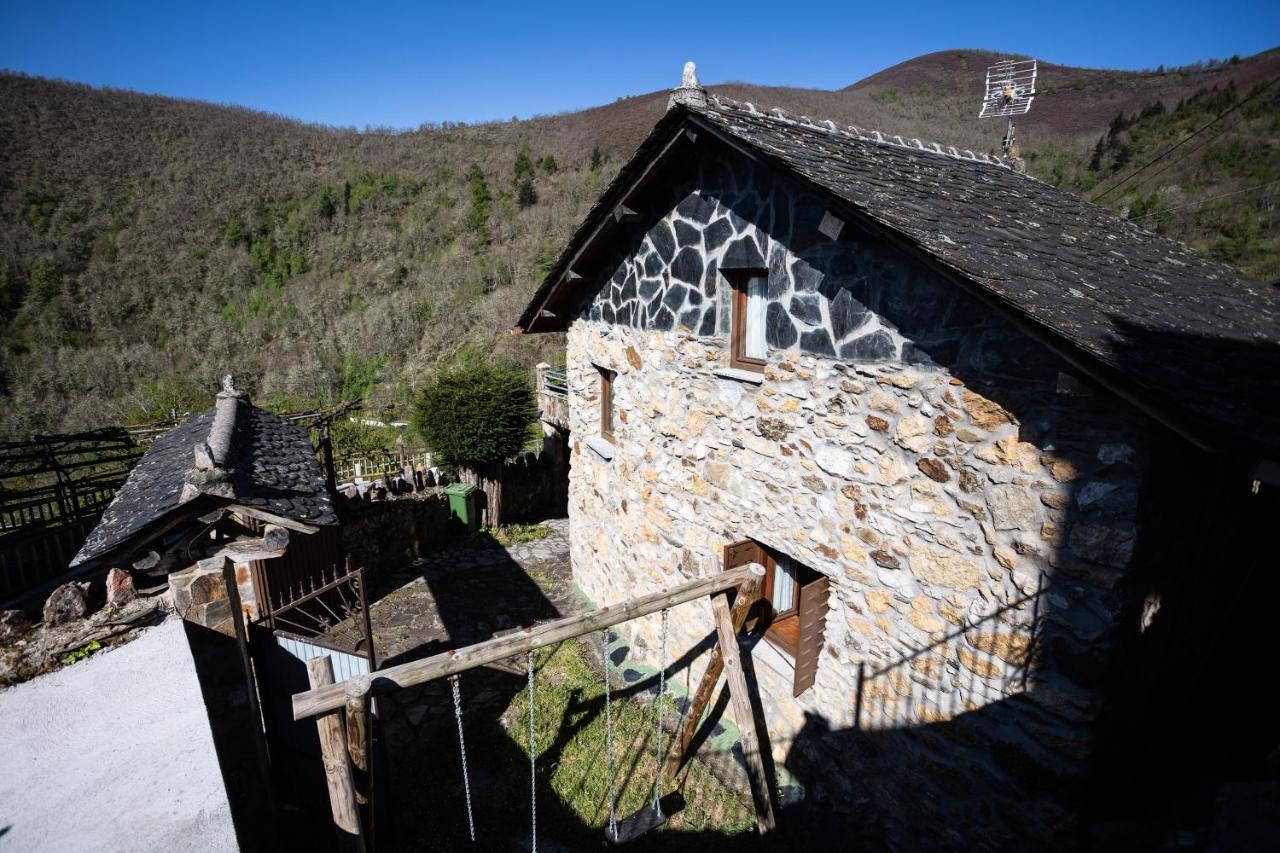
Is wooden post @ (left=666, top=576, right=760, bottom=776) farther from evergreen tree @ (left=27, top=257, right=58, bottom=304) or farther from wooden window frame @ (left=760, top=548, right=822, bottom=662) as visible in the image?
evergreen tree @ (left=27, top=257, right=58, bottom=304)

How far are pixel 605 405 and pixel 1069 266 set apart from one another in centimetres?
572

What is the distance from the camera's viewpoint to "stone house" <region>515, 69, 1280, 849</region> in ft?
11.0

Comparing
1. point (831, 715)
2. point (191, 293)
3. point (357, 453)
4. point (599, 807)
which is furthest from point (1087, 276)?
point (191, 293)

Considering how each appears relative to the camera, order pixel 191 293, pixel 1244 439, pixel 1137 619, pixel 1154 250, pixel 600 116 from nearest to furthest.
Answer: pixel 1244 439 < pixel 1137 619 < pixel 1154 250 < pixel 191 293 < pixel 600 116

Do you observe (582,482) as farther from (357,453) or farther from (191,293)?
(191,293)

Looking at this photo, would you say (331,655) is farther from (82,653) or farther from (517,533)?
(517,533)

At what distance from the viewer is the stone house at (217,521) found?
374 cm

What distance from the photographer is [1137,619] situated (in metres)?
3.53

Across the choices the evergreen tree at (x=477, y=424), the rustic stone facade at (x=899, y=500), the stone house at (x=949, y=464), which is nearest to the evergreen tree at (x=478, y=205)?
the evergreen tree at (x=477, y=424)

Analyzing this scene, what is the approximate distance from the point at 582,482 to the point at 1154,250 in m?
7.64

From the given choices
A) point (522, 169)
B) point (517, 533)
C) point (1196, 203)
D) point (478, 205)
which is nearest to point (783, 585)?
point (517, 533)

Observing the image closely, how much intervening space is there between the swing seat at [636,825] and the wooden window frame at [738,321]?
A: 3.96 metres

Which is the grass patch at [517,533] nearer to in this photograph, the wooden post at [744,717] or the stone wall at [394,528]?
the stone wall at [394,528]

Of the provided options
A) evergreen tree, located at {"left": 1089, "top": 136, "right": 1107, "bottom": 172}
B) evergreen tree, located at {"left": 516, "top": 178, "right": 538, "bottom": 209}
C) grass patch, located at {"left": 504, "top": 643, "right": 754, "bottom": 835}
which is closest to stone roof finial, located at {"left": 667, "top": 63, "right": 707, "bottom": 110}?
grass patch, located at {"left": 504, "top": 643, "right": 754, "bottom": 835}
